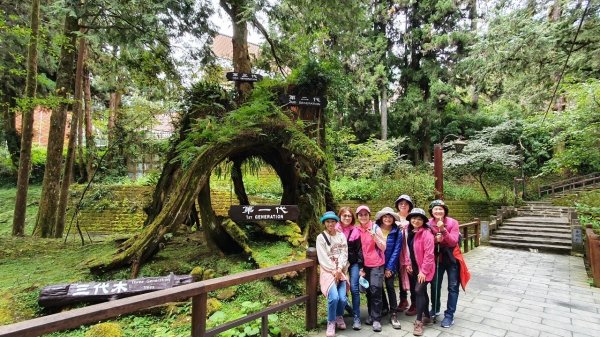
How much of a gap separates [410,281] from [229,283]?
2.40 m

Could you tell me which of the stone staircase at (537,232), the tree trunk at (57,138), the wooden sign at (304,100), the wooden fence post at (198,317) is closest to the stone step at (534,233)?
the stone staircase at (537,232)

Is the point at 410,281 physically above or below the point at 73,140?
below

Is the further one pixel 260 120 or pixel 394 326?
pixel 260 120

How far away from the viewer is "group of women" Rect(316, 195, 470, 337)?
384 centimetres

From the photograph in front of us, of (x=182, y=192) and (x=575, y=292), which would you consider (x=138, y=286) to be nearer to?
(x=182, y=192)

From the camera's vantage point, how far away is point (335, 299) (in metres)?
3.69

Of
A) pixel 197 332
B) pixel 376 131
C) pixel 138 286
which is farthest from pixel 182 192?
pixel 376 131

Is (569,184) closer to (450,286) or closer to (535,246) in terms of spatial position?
(535,246)

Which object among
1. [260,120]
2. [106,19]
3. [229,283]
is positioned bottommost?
[229,283]

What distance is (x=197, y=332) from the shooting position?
274cm

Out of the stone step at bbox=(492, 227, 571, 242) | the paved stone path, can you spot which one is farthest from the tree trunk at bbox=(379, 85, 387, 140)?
the paved stone path

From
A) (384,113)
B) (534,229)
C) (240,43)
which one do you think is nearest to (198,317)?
(240,43)

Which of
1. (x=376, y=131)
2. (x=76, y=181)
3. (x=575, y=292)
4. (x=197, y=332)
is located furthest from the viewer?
(x=376, y=131)

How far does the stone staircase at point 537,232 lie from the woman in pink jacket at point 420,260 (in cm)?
989
